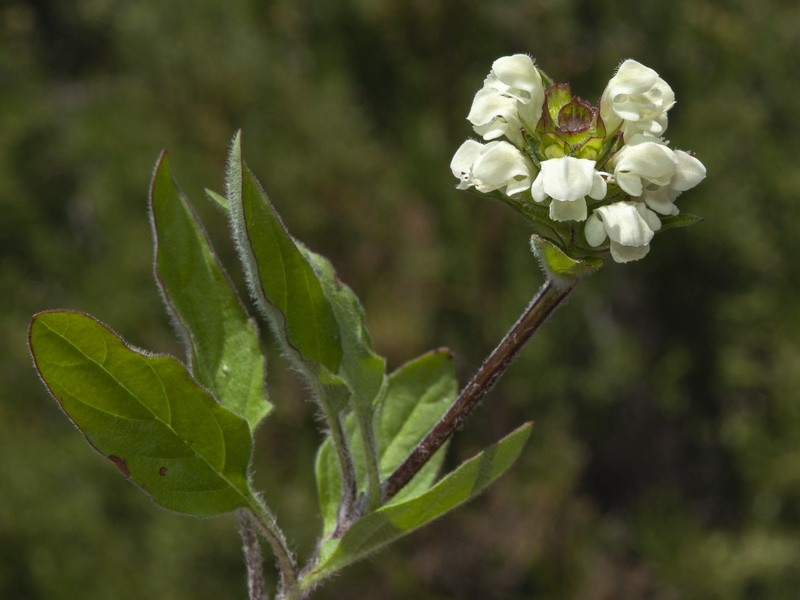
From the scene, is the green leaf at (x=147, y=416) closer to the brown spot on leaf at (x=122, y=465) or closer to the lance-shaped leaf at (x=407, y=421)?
Answer: the brown spot on leaf at (x=122, y=465)

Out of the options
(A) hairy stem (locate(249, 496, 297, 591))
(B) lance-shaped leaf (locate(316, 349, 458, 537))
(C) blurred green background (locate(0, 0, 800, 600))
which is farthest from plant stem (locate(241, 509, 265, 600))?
(C) blurred green background (locate(0, 0, 800, 600))

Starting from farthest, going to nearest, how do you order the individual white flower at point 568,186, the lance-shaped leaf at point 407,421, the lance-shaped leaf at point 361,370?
the lance-shaped leaf at point 407,421, the lance-shaped leaf at point 361,370, the individual white flower at point 568,186

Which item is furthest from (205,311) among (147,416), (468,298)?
(468,298)

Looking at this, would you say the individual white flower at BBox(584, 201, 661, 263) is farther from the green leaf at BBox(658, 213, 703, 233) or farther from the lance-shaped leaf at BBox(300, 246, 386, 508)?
the lance-shaped leaf at BBox(300, 246, 386, 508)

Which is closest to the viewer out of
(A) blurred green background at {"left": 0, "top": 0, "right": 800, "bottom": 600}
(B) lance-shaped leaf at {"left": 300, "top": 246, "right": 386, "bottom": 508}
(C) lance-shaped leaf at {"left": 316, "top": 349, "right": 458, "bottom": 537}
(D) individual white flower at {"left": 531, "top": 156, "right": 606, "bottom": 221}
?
(D) individual white flower at {"left": 531, "top": 156, "right": 606, "bottom": 221}

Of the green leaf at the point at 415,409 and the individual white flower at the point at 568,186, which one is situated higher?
the individual white flower at the point at 568,186

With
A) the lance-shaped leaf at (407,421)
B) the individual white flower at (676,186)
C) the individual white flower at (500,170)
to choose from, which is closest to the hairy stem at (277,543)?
the lance-shaped leaf at (407,421)

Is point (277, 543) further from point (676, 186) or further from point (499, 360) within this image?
point (676, 186)
